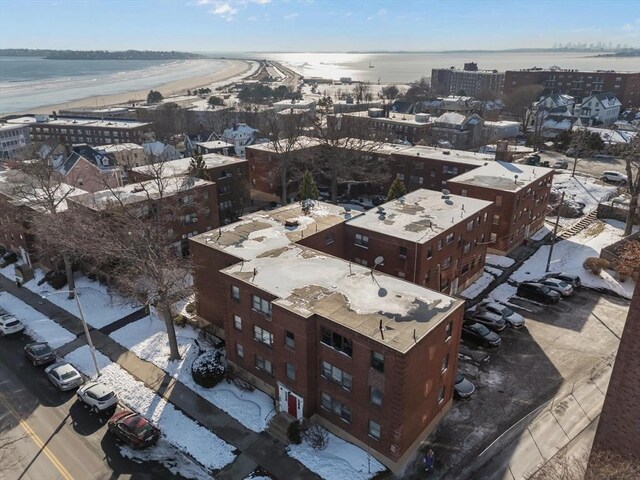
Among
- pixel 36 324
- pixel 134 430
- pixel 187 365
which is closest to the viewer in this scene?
pixel 134 430

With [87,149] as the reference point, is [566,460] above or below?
below

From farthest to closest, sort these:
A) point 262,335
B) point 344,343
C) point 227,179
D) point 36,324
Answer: point 227,179
point 36,324
point 262,335
point 344,343

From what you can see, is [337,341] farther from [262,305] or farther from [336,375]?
[262,305]

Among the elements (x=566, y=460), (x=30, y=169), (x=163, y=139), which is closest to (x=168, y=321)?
(x=30, y=169)

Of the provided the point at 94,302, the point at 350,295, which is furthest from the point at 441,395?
the point at 94,302

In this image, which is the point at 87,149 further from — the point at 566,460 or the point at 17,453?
the point at 566,460

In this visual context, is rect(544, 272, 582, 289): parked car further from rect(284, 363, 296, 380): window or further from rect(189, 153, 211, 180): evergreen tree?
rect(189, 153, 211, 180): evergreen tree

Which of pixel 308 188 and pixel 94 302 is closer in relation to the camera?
pixel 94 302
